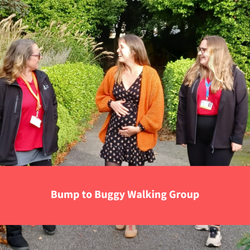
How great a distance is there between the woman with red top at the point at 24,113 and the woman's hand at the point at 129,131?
679 mm

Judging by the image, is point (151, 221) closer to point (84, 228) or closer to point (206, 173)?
point (206, 173)

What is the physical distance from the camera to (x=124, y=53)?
3449 mm

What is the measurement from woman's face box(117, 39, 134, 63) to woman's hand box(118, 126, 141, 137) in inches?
26.2

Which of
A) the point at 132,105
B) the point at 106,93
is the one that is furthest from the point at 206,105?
the point at 106,93

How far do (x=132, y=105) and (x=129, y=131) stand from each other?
27cm

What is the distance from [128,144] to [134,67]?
0.78 meters

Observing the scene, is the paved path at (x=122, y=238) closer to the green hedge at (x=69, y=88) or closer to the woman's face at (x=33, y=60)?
the woman's face at (x=33, y=60)

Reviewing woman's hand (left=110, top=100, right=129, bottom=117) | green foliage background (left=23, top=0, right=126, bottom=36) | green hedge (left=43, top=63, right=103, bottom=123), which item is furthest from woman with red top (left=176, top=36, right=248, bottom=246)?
green foliage background (left=23, top=0, right=126, bottom=36)

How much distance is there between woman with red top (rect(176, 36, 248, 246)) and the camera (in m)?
3.32

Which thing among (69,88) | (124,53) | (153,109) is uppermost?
(124,53)

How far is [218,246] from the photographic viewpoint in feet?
11.7

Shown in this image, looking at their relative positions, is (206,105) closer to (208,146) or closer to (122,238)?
(208,146)

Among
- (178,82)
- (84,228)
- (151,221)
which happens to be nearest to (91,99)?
(178,82)

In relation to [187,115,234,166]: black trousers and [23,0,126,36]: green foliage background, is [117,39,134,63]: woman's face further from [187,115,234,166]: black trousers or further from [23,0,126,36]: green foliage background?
[23,0,126,36]: green foliage background
